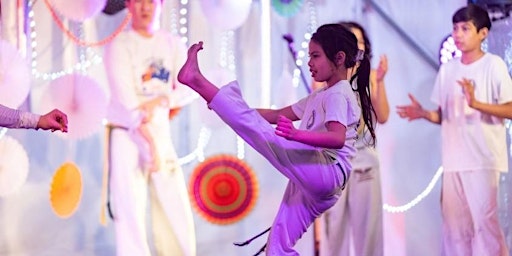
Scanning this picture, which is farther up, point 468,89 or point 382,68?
point 382,68

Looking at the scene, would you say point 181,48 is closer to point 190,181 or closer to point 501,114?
point 190,181

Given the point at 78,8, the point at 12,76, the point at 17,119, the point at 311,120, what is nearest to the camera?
the point at 311,120

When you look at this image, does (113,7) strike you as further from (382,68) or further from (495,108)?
(495,108)

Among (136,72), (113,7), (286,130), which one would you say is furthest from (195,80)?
(113,7)

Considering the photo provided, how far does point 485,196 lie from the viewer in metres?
4.29

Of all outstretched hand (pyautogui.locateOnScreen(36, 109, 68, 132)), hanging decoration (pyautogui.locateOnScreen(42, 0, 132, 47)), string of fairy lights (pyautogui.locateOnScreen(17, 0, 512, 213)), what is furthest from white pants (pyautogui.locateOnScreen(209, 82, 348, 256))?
hanging decoration (pyautogui.locateOnScreen(42, 0, 132, 47))

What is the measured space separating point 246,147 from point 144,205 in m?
0.60

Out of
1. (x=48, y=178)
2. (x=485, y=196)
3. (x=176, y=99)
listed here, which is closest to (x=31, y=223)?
(x=48, y=178)

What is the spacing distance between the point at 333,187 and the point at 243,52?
157 cm

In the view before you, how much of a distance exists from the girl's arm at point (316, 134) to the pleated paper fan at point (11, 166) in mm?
1677

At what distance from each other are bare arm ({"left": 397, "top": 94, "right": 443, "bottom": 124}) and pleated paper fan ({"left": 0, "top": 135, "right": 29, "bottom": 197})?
196cm

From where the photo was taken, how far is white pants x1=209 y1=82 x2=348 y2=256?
106 inches

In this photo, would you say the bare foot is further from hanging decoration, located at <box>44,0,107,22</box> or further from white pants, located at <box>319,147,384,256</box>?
white pants, located at <box>319,147,384,256</box>

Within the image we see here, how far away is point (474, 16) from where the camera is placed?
171 inches
